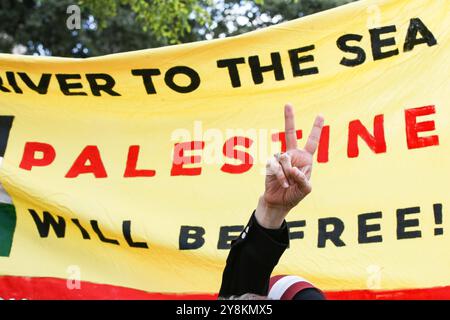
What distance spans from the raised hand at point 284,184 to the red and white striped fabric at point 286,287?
0.21 meters

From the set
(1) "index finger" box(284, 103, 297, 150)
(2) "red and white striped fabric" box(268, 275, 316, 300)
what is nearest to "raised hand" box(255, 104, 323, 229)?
(1) "index finger" box(284, 103, 297, 150)

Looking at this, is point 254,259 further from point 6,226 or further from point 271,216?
point 6,226

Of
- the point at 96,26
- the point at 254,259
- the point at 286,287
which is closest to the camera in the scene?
the point at 286,287

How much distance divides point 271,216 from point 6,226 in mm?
1849

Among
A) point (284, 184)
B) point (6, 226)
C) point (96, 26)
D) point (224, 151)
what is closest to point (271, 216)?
point (284, 184)

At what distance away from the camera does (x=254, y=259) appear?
2342 millimetres

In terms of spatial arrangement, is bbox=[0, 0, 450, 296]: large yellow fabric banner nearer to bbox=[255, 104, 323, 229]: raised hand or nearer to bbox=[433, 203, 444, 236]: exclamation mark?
bbox=[433, 203, 444, 236]: exclamation mark

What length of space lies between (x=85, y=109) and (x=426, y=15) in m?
1.66

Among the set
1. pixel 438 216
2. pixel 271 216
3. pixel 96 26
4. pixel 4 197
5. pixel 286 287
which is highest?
pixel 96 26

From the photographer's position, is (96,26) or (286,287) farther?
Answer: (96,26)

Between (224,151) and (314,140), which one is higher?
(224,151)

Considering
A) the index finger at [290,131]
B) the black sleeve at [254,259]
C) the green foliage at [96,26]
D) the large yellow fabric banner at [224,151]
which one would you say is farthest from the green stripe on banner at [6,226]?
the green foliage at [96,26]

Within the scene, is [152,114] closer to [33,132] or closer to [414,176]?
[33,132]
